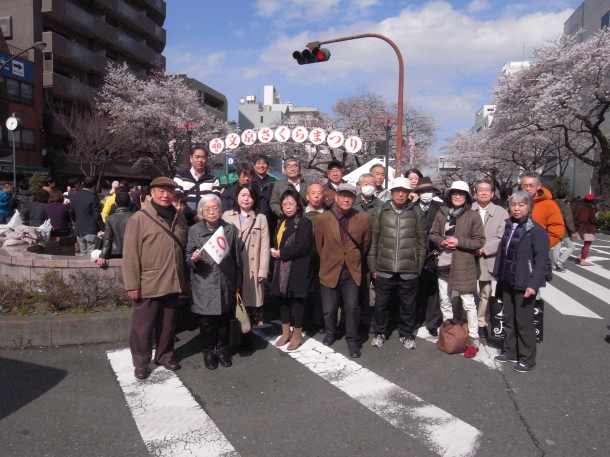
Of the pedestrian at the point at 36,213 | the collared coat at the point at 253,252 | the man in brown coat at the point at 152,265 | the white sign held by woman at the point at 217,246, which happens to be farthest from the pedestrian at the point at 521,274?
the pedestrian at the point at 36,213

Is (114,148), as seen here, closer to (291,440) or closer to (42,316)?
(42,316)

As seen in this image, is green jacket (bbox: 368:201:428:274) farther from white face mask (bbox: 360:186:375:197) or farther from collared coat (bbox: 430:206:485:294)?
white face mask (bbox: 360:186:375:197)

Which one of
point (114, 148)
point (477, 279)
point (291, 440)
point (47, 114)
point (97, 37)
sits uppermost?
point (97, 37)

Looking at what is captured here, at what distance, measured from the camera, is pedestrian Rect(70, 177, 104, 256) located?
7309 millimetres

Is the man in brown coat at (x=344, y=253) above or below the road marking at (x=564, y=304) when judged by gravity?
above

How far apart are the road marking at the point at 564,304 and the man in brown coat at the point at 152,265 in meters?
5.77

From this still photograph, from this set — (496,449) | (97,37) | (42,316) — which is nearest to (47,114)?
(97,37)

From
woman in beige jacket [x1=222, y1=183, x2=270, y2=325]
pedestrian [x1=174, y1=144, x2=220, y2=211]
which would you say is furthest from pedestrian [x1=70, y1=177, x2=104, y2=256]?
woman in beige jacket [x1=222, y1=183, x2=270, y2=325]

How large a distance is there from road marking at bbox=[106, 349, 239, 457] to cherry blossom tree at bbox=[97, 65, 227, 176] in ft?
93.9

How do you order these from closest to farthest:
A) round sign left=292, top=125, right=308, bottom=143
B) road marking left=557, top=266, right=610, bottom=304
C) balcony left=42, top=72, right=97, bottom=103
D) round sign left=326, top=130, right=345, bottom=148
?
road marking left=557, top=266, right=610, bottom=304, round sign left=326, top=130, right=345, bottom=148, round sign left=292, top=125, right=308, bottom=143, balcony left=42, top=72, right=97, bottom=103

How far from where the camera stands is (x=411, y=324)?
507cm

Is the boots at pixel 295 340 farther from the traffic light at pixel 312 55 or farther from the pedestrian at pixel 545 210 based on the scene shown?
the traffic light at pixel 312 55

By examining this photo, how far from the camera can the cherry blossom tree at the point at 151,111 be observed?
31312 mm

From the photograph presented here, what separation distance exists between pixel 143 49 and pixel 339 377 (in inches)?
1616
